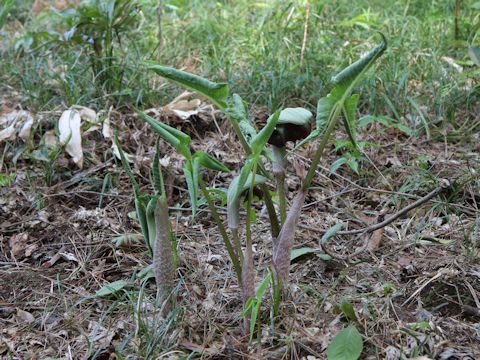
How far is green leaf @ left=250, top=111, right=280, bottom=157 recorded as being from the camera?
1.39m

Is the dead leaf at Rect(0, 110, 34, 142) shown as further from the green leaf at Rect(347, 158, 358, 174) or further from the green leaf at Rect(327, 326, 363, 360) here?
the green leaf at Rect(327, 326, 363, 360)

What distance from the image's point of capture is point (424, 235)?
6.81 ft

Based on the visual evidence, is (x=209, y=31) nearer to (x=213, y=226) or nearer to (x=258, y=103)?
A: (x=258, y=103)

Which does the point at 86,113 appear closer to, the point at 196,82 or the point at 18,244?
the point at 18,244

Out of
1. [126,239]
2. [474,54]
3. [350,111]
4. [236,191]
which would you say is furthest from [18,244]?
[474,54]

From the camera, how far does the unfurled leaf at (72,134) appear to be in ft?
8.27

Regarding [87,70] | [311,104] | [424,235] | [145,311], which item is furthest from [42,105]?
[424,235]

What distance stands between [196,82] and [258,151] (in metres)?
0.23

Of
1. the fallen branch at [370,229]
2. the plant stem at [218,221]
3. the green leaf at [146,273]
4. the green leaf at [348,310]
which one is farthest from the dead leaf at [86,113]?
the green leaf at [348,310]

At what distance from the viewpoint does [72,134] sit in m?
2.57

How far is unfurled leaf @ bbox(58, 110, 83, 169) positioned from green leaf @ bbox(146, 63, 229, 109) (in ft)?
3.85

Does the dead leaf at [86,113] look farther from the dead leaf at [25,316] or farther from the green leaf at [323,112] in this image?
the green leaf at [323,112]

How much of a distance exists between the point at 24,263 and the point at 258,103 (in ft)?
4.68

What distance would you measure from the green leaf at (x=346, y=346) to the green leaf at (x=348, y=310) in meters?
0.08
